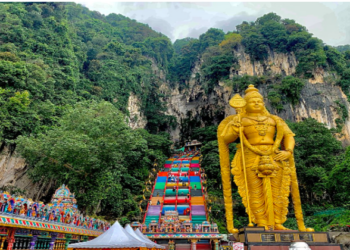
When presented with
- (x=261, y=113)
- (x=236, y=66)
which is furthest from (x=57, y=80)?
(x=236, y=66)

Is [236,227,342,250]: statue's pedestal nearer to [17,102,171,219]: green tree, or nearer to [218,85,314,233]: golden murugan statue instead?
[218,85,314,233]: golden murugan statue

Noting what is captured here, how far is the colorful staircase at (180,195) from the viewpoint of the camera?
12.2 m

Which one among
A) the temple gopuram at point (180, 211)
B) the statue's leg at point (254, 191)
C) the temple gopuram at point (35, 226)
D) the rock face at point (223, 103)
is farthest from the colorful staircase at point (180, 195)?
the rock face at point (223, 103)

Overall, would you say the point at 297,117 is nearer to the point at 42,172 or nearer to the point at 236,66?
the point at 236,66

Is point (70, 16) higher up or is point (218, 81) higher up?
point (70, 16)

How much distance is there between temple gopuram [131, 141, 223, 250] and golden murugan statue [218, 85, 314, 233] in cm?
452

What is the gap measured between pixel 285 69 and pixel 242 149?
22.3 m

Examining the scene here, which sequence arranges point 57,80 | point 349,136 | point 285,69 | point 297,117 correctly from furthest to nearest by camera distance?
1. point 285,69
2. point 297,117
3. point 349,136
4. point 57,80

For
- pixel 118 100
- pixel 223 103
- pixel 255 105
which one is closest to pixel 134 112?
pixel 118 100

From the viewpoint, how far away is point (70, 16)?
1238 inches

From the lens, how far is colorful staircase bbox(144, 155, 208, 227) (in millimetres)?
12174

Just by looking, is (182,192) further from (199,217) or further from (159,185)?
(199,217)

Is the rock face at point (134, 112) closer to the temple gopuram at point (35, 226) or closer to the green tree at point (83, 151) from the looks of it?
the green tree at point (83, 151)

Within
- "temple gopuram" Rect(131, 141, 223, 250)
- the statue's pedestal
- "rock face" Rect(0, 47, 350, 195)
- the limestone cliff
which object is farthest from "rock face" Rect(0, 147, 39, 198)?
the limestone cliff
